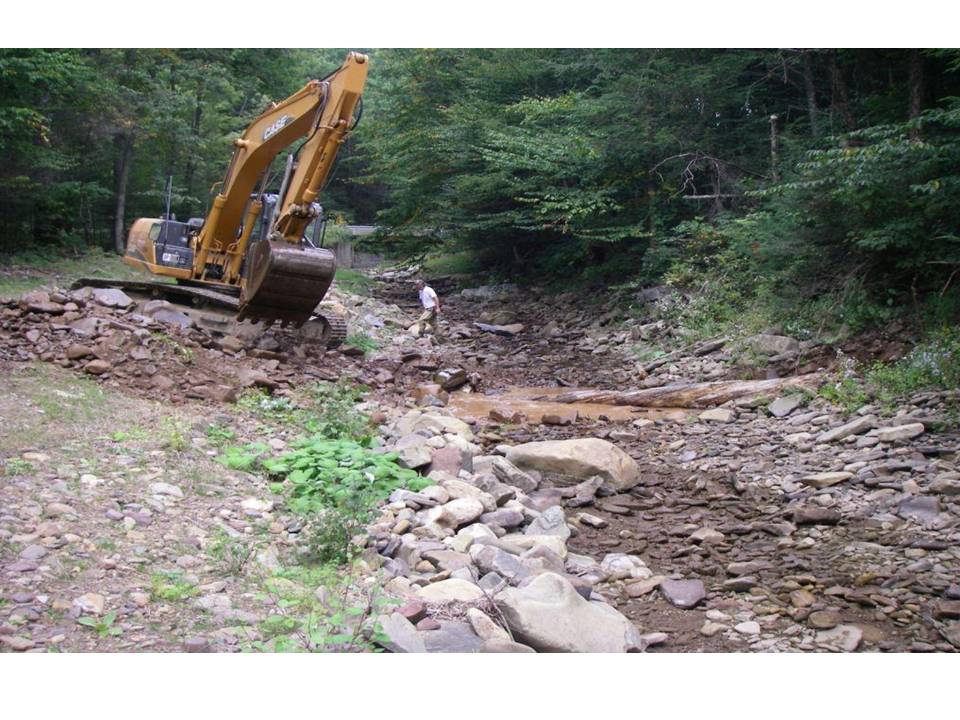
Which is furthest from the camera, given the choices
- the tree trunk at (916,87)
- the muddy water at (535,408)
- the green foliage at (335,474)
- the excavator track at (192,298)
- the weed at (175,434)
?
Result: the excavator track at (192,298)

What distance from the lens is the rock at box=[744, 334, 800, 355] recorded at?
30.6 feet

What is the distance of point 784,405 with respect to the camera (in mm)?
7742

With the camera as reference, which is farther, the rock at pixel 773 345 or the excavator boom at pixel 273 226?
the rock at pixel 773 345

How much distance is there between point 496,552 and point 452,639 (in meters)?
1.02

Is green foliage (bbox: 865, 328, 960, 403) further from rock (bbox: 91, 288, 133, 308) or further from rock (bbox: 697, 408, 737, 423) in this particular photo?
rock (bbox: 91, 288, 133, 308)

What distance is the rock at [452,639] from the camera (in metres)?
3.33

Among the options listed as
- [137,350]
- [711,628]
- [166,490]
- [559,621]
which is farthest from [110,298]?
[711,628]

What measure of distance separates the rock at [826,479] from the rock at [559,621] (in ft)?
8.44

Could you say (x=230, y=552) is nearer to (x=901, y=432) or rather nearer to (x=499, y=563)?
(x=499, y=563)

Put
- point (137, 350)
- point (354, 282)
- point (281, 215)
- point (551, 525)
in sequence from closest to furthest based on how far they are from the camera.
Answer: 1. point (551, 525)
2. point (137, 350)
3. point (281, 215)
4. point (354, 282)

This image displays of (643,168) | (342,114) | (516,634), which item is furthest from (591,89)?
(516,634)

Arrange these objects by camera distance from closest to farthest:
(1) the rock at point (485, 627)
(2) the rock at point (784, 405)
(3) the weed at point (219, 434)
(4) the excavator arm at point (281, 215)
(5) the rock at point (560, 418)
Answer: (1) the rock at point (485, 627) → (3) the weed at point (219, 434) → (2) the rock at point (784, 405) → (5) the rock at point (560, 418) → (4) the excavator arm at point (281, 215)

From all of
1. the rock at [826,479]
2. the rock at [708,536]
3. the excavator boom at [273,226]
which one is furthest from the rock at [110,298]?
the rock at [826,479]

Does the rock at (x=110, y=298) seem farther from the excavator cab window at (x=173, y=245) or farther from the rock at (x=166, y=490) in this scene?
the rock at (x=166, y=490)
